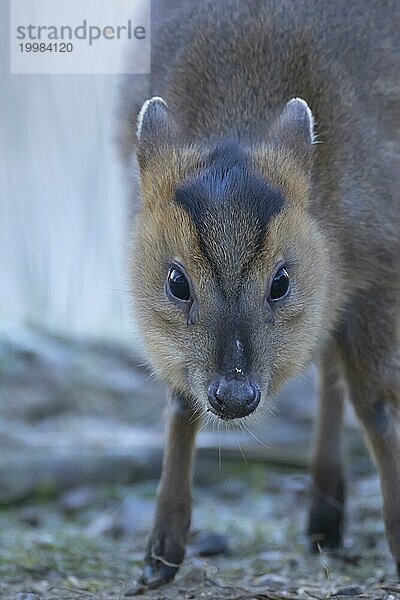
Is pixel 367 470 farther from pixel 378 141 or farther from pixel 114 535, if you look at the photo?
pixel 378 141

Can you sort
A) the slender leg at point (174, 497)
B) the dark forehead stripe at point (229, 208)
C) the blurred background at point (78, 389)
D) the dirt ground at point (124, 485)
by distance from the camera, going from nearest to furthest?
the dark forehead stripe at point (229, 208) → the slender leg at point (174, 497) → the dirt ground at point (124, 485) → the blurred background at point (78, 389)

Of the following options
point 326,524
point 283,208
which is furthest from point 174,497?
point 283,208

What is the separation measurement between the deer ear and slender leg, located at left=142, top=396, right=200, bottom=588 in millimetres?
1443

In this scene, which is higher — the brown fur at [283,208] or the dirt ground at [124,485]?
the brown fur at [283,208]

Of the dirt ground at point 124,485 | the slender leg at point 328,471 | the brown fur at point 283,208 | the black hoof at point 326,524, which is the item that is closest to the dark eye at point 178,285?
the brown fur at point 283,208

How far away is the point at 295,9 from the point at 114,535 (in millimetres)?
3515

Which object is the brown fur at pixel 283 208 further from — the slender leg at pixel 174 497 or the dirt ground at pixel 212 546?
the dirt ground at pixel 212 546

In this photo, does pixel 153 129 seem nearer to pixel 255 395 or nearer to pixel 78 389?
pixel 255 395

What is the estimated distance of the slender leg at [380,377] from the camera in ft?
20.7

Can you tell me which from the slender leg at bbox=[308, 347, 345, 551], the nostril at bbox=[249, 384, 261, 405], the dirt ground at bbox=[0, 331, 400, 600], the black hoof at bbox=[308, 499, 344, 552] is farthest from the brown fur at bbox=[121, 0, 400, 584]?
the black hoof at bbox=[308, 499, 344, 552]

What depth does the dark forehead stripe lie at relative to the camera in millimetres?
5273

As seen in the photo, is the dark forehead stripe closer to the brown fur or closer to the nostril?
the brown fur

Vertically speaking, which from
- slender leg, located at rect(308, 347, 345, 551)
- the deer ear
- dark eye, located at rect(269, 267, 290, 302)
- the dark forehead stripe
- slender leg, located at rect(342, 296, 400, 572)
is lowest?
slender leg, located at rect(308, 347, 345, 551)

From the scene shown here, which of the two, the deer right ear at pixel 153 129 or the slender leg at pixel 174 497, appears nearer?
the deer right ear at pixel 153 129
